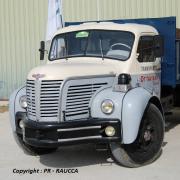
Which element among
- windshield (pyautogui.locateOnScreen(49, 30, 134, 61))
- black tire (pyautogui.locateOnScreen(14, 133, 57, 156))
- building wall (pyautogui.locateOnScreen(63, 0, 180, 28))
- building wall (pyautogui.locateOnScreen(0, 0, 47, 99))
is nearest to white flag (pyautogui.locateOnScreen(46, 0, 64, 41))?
building wall (pyautogui.locateOnScreen(63, 0, 180, 28))

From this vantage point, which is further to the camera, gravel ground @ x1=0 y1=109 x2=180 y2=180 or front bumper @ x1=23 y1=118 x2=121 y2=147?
gravel ground @ x1=0 y1=109 x2=180 y2=180

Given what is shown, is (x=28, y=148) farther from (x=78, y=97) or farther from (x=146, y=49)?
(x=146, y=49)

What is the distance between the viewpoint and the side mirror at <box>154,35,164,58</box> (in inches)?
351

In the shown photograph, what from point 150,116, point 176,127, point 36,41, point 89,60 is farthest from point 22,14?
point 150,116

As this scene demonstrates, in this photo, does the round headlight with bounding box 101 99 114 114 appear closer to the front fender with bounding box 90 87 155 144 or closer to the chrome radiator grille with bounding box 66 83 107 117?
the front fender with bounding box 90 87 155 144

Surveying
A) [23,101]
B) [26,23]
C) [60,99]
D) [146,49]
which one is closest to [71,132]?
[60,99]

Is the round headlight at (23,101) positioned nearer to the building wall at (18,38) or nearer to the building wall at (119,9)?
the building wall at (119,9)

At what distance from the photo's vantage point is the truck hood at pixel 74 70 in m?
7.43

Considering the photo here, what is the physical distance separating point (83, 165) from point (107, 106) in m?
1.14

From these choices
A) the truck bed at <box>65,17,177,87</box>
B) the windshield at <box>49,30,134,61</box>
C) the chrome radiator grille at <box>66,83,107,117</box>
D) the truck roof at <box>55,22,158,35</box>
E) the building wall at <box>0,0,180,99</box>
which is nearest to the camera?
the chrome radiator grille at <box>66,83,107,117</box>

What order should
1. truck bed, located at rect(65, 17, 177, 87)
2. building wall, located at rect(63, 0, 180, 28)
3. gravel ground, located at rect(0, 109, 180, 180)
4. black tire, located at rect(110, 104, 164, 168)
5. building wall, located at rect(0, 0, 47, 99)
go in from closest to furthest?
gravel ground, located at rect(0, 109, 180, 180) < black tire, located at rect(110, 104, 164, 168) < truck bed, located at rect(65, 17, 177, 87) < building wall, located at rect(63, 0, 180, 28) < building wall, located at rect(0, 0, 47, 99)

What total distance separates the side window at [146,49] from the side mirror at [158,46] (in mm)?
93

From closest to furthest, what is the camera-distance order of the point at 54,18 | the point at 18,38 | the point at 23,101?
the point at 23,101 < the point at 54,18 < the point at 18,38

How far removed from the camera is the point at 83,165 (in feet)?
26.3
